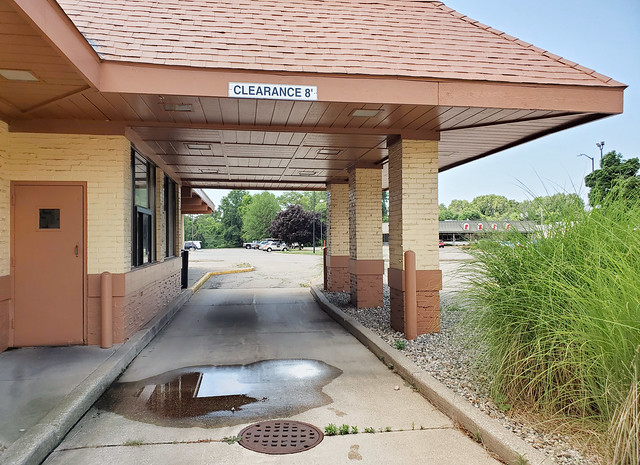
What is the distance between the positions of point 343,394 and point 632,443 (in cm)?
311

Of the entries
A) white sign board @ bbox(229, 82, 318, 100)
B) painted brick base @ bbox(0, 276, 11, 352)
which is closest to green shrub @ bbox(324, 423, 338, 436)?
white sign board @ bbox(229, 82, 318, 100)

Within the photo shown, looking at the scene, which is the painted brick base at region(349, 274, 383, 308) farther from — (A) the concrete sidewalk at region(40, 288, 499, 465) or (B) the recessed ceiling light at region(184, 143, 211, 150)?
(B) the recessed ceiling light at region(184, 143, 211, 150)

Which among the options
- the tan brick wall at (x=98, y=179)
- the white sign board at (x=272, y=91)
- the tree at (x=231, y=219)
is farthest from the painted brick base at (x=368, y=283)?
the tree at (x=231, y=219)

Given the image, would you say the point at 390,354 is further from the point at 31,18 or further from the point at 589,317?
the point at 31,18

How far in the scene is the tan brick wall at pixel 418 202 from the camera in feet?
26.8

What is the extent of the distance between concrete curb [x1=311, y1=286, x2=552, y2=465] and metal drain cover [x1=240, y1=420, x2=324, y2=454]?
133cm

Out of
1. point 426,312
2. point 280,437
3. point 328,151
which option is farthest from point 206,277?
point 280,437

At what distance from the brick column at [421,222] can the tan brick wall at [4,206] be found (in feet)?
20.1

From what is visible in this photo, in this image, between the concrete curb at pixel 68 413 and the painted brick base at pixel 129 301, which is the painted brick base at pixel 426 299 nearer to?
the concrete curb at pixel 68 413

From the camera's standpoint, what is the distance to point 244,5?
8.01 metres

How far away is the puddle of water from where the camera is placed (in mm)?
4934

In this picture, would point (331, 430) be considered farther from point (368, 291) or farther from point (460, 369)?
point (368, 291)


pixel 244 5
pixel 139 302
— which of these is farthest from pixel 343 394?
pixel 244 5

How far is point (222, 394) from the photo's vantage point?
5.61 meters
